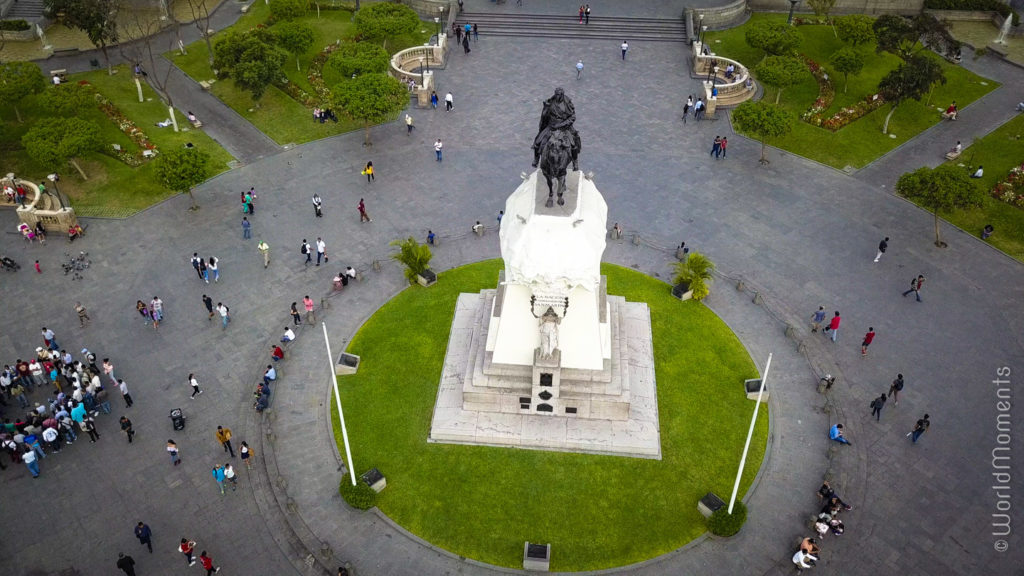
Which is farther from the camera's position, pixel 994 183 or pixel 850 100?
pixel 850 100

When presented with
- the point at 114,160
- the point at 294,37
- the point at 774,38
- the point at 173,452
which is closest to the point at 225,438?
the point at 173,452

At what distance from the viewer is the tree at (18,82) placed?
48.1 m

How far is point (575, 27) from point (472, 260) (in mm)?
32399

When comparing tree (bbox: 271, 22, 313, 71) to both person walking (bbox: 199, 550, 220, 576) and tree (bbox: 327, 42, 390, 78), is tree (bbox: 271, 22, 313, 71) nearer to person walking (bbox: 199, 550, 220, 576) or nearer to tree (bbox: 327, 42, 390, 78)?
tree (bbox: 327, 42, 390, 78)

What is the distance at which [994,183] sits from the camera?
46969mm

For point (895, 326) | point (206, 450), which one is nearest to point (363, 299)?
point (206, 450)

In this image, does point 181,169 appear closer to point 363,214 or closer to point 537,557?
point 363,214

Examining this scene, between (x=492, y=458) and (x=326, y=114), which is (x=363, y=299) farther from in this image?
(x=326, y=114)

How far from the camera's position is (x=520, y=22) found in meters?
65.3

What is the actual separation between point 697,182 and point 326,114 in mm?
24531

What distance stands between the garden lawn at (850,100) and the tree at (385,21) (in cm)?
2390

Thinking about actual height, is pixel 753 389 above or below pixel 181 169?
below

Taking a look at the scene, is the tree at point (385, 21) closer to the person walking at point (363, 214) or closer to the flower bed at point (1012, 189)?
the person walking at point (363, 214)

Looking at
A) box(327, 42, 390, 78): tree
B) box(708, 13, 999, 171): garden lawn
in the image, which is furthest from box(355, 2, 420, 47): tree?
box(708, 13, 999, 171): garden lawn
